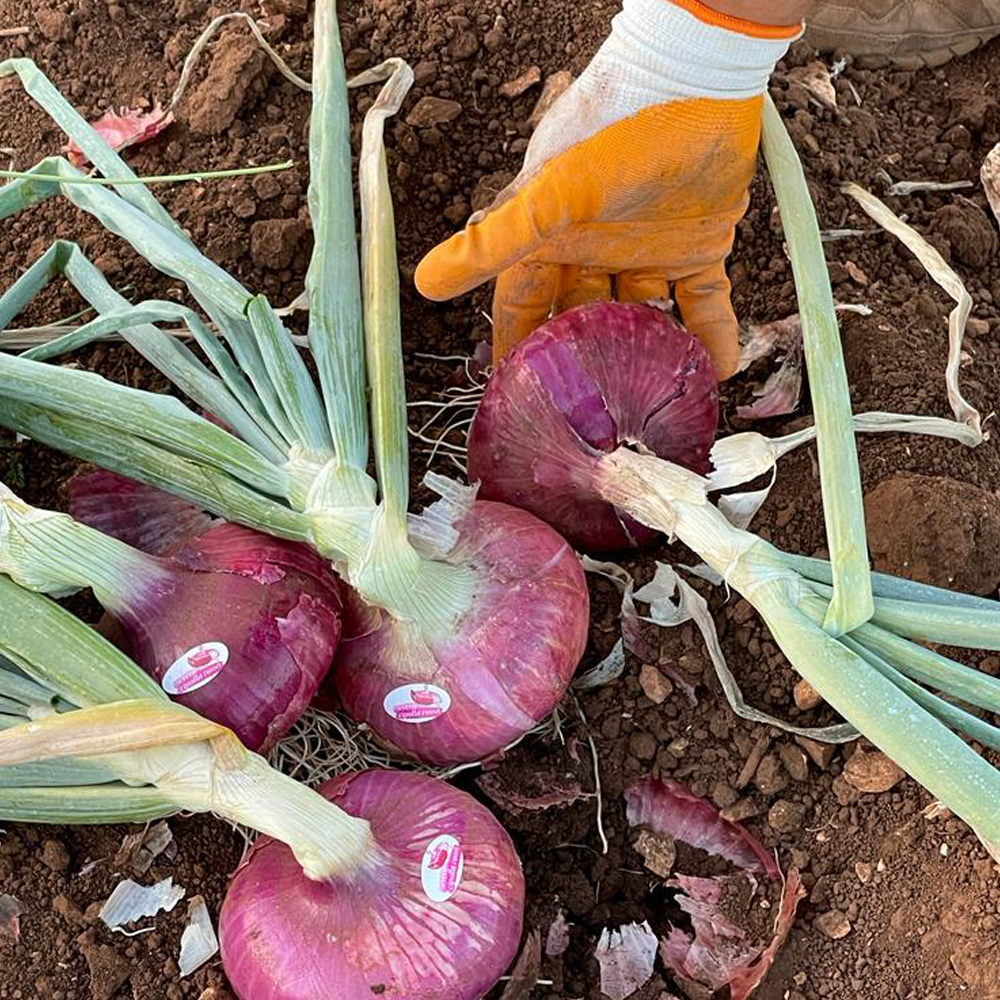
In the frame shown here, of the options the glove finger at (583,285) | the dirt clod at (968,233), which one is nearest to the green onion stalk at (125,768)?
the glove finger at (583,285)

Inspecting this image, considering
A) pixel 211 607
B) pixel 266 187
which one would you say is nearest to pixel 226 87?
pixel 266 187

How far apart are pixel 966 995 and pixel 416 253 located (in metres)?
1.16

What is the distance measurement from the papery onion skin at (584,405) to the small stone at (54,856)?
61cm

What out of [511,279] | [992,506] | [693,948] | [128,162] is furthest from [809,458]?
[128,162]

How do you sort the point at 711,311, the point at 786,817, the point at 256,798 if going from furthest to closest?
the point at 711,311 → the point at 786,817 → the point at 256,798

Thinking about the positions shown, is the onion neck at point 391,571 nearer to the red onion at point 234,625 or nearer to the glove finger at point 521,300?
the red onion at point 234,625

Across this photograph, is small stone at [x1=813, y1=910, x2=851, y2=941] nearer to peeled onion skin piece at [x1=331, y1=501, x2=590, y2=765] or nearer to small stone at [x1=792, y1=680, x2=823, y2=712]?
small stone at [x1=792, y1=680, x2=823, y2=712]

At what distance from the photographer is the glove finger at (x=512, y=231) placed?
4.34 ft

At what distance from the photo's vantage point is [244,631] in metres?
1.16

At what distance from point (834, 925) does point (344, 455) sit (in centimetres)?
73

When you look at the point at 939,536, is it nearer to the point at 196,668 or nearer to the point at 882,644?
the point at 882,644

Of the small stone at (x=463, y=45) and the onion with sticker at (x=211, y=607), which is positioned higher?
the small stone at (x=463, y=45)

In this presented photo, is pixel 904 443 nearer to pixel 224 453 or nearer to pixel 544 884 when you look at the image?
pixel 544 884

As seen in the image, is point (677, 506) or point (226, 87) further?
point (226, 87)
